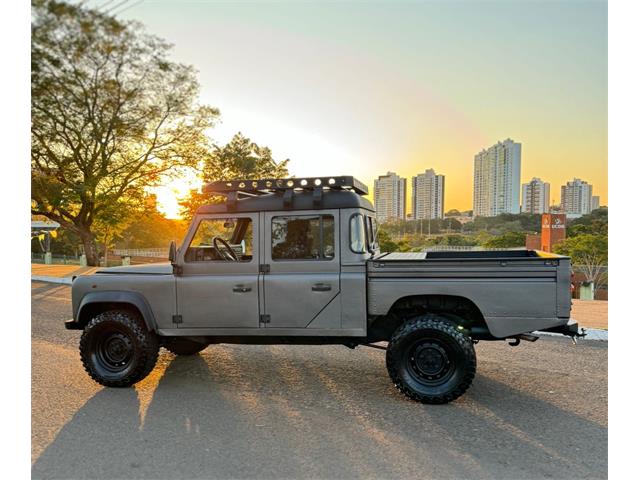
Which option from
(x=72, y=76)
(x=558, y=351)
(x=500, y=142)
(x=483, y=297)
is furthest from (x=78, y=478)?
(x=500, y=142)

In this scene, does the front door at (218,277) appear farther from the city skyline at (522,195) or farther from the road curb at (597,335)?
the city skyline at (522,195)

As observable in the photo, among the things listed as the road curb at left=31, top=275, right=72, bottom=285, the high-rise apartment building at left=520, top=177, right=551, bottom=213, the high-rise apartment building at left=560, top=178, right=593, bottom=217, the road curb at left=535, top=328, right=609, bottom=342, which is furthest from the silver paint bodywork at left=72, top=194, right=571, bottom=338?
the high-rise apartment building at left=560, top=178, right=593, bottom=217

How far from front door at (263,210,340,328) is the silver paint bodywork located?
0.01 m

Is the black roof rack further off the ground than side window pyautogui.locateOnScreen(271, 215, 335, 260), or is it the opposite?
the black roof rack

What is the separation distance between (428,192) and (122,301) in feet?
177

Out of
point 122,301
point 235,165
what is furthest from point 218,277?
point 235,165

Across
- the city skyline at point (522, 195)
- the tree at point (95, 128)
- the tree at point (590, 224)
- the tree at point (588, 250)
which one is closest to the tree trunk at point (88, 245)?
the tree at point (95, 128)

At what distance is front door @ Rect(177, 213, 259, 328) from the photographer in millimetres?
5500

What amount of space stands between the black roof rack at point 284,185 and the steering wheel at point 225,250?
566 millimetres

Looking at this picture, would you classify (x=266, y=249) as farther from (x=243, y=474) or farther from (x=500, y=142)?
(x=500, y=142)

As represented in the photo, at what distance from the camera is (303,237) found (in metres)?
5.50

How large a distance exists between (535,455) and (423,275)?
1.87m

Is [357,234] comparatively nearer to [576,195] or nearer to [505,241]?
[505,241]

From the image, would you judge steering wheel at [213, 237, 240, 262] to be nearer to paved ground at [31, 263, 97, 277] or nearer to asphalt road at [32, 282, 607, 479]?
asphalt road at [32, 282, 607, 479]
